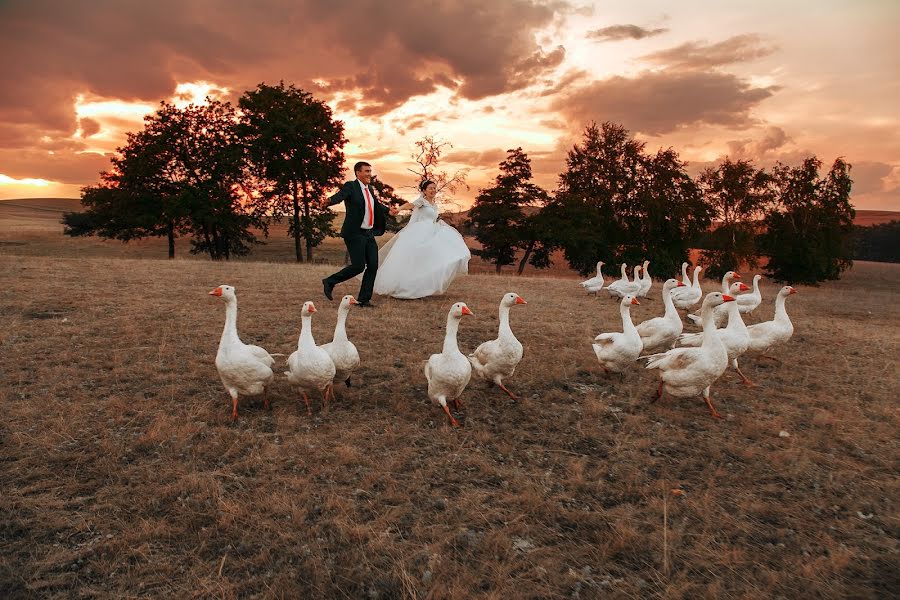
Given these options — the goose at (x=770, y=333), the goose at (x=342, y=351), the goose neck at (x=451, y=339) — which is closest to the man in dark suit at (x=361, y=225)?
the goose at (x=342, y=351)

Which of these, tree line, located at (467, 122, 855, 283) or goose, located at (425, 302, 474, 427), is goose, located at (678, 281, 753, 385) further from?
tree line, located at (467, 122, 855, 283)

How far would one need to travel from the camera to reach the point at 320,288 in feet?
50.2

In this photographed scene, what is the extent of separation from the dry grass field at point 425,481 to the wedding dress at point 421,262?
443 cm

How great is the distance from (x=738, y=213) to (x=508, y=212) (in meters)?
20.0

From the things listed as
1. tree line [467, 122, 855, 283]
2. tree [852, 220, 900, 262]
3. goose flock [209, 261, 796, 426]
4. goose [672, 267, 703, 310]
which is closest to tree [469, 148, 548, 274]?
tree line [467, 122, 855, 283]

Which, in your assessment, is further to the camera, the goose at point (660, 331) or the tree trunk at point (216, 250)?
the tree trunk at point (216, 250)

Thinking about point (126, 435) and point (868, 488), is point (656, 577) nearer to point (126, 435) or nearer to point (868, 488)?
point (868, 488)

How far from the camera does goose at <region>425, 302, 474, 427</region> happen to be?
611 cm

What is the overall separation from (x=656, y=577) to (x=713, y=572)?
1.59 ft

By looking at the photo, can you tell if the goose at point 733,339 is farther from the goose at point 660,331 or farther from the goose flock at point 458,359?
the goose at point 660,331

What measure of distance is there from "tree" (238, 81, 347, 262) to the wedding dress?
Answer: 24.0 meters

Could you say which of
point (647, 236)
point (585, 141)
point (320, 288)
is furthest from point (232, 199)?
point (647, 236)

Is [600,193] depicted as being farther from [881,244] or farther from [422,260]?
[881,244]

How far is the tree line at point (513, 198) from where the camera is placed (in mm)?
37500
